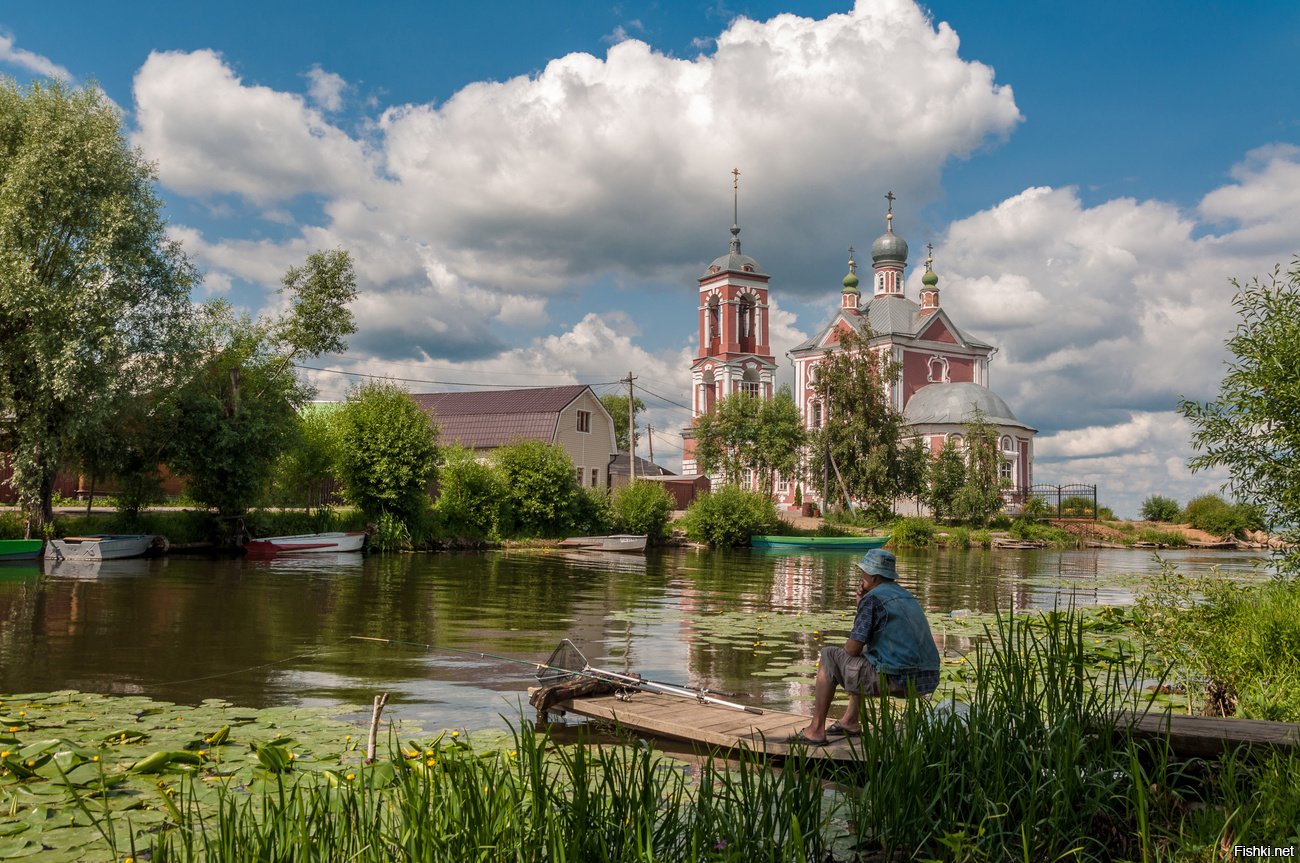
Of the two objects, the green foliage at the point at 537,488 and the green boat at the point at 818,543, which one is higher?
the green foliage at the point at 537,488

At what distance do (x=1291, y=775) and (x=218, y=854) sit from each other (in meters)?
5.11

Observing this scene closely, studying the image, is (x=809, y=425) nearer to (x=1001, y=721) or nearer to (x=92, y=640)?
(x=92, y=640)

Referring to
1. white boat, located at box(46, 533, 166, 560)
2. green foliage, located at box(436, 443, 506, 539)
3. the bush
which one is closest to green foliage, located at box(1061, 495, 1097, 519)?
the bush

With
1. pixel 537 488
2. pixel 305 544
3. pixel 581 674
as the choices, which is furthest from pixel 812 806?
pixel 537 488

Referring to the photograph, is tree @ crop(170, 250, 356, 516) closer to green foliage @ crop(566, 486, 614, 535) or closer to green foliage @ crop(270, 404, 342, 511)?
green foliage @ crop(270, 404, 342, 511)

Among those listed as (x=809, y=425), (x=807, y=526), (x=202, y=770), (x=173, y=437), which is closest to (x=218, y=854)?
(x=202, y=770)

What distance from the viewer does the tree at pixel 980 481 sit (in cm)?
5947

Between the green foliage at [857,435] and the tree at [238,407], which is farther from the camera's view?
the green foliage at [857,435]

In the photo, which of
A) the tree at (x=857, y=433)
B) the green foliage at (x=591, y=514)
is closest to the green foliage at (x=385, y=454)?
the green foliage at (x=591, y=514)

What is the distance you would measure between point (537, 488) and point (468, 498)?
3159 mm

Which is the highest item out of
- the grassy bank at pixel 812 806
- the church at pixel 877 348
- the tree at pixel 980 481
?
the church at pixel 877 348

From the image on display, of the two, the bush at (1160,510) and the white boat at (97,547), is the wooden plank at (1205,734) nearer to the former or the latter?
the white boat at (97,547)

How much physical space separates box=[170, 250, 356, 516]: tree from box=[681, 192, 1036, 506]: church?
3626 cm

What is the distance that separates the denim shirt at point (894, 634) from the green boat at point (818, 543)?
41637mm
